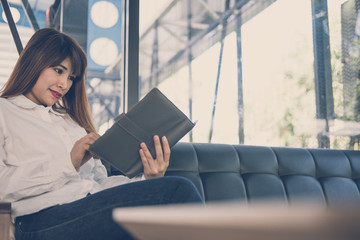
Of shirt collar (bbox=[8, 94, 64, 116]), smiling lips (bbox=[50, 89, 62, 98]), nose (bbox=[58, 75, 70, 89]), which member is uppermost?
nose (bbox=[58, 75, 70, 89])

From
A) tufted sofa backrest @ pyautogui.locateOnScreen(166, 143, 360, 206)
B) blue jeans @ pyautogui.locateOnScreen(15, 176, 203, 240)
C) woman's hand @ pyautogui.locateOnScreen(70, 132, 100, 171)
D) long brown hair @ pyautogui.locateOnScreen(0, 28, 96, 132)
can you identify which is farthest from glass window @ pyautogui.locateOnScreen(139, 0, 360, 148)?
blue jeans @ pyautogui.locateOnScreen(15, 176, 203, 240)

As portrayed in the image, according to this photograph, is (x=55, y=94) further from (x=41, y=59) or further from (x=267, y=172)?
(x=267, y=172)

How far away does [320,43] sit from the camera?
2582 mm

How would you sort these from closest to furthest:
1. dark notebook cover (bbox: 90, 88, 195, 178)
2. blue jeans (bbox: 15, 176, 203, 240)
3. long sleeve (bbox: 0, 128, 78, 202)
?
blue jeans (bbox: 15, 176, 203, 240) < long sleeve (bbox: 0, 128, 78, 202) < dark notebook cover (bbox: 90, 88, 195, 178)

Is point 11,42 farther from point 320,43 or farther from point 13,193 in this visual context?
point 320,43

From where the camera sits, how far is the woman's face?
A: 1.48 meters

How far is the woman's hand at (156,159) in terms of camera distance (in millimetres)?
1376

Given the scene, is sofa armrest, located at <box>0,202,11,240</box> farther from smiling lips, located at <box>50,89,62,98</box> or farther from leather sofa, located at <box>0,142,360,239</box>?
leather sofa, located at <box>0,142,360,239</box>

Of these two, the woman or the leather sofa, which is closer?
the woman

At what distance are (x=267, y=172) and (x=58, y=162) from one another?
3.37 ft

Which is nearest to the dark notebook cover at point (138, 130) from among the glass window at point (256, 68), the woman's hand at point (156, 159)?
the woman's hand at point (156, 159)

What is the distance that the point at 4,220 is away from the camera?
0.98m

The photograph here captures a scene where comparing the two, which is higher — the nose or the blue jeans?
the nose

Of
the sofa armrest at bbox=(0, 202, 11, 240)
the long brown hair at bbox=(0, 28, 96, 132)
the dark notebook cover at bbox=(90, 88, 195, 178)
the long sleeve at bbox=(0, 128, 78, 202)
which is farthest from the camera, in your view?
the long brown hair at bbox=(0, 28, 96, 132)
